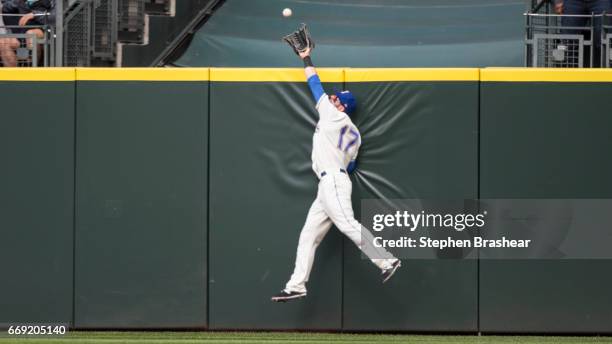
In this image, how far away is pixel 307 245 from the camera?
10289 mm

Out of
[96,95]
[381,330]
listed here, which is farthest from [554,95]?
[96,95]

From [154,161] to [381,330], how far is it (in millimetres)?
2558

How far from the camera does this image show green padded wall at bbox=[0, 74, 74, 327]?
1062cm

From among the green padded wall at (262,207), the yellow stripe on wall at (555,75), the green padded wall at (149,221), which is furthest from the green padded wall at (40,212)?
the yellow stripe on wall at (555,75)

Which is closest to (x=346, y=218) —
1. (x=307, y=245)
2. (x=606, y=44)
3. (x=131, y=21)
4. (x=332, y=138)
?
(x=307, y=245)

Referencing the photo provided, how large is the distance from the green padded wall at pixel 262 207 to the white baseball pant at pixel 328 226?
0.91 feet

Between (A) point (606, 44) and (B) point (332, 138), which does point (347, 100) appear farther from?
(A) point (606, 44)

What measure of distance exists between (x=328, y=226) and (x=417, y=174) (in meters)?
0.95

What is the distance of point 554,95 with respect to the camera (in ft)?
34.7

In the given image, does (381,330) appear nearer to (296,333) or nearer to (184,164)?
(296,333)

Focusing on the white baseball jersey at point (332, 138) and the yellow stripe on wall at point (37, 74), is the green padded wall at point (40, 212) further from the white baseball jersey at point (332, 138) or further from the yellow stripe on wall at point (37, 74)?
the white baseball jersey at point (332, 138)

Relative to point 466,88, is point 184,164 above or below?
below

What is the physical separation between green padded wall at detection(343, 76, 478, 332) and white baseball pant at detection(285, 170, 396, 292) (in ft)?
1.21

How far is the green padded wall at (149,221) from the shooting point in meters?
10.6
